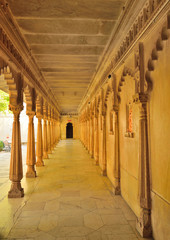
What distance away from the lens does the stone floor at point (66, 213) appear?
3270mm

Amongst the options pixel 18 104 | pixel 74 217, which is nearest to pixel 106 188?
pixel 74 217

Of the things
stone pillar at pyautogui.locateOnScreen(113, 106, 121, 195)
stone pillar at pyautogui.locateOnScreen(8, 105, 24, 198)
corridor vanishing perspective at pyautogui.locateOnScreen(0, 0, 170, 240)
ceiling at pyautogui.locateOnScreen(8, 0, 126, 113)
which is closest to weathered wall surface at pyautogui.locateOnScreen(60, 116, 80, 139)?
ceiling at pyautogui.locateOnScreen(8, 0, 126, 113)

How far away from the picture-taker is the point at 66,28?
169 inches

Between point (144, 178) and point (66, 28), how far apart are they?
3462 millimetres

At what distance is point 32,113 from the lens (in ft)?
22.7

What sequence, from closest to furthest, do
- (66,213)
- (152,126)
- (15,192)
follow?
(152,126) → (66,213) → (15,192)

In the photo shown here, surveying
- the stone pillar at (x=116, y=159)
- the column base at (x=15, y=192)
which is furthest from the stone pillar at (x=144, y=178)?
the column base at (x=15, y=192)

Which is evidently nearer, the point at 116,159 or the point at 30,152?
the point at 116,159

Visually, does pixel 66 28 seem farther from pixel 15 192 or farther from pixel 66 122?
pixel 66 122

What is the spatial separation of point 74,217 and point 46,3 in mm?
4010

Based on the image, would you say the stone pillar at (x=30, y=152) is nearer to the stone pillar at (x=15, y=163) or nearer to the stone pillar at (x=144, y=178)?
the stone pillar at (x=15, y=163)

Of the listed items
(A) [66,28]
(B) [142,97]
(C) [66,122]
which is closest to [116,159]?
(B) [142,97]

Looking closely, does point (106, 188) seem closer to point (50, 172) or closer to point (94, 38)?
point (50, 172)

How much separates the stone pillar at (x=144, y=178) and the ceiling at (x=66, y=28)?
189 centimetres
